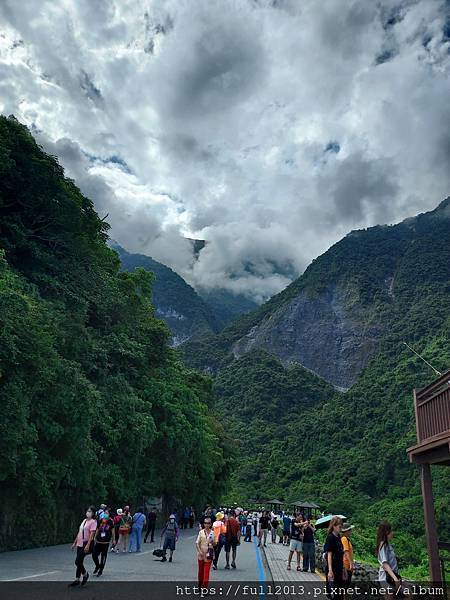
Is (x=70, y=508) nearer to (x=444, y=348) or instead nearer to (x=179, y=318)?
(x=444, y=348)

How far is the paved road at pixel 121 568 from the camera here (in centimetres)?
1004

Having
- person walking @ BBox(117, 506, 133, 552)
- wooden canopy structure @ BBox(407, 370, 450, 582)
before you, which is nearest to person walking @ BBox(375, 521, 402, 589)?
wooden canopy structure @ BBox(407, 370, 450, 582)

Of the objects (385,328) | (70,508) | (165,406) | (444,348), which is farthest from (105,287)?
(385,328)

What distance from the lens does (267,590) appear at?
30.6 feet

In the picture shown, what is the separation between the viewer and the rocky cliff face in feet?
433

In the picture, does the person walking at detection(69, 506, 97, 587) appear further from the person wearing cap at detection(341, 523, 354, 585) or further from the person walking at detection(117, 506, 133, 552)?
the person walking at detection(117, 506, 133, 552)

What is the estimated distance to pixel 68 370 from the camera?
623 inches

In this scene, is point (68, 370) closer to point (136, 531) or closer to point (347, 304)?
point (136, 531)

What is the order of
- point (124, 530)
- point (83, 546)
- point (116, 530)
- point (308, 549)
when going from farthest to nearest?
1. point (116, 530)
2. point (124, 530)
3. point (308, 549)
4. point (83, 546)

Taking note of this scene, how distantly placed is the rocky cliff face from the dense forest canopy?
108 metres

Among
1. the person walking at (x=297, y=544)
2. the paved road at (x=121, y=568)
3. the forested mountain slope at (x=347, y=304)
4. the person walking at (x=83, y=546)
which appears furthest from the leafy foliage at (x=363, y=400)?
the person walking at (x=83, y=546)

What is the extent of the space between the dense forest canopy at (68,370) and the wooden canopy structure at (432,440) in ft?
31.2

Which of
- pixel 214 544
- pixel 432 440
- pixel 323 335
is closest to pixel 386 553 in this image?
pixel 432 440

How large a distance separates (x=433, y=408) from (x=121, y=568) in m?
8.07
